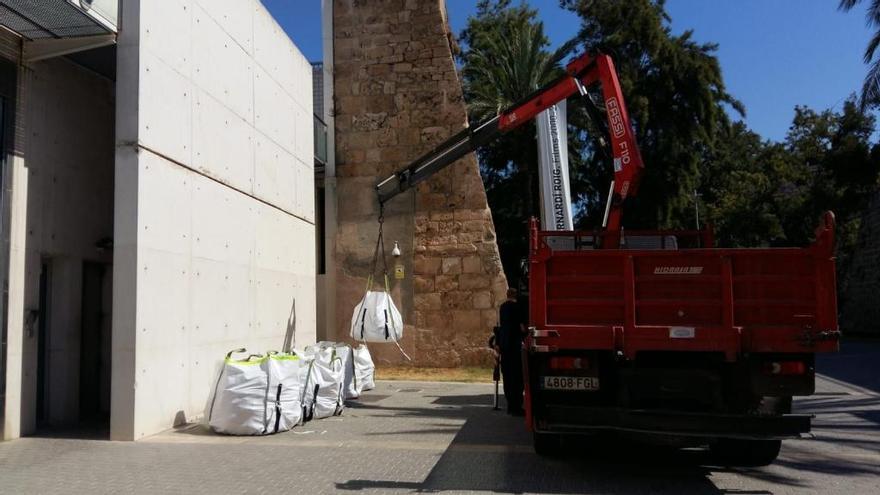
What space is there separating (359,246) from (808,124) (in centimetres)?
3581

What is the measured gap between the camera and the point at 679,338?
237 inches

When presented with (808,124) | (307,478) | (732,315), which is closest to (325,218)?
(307,478)

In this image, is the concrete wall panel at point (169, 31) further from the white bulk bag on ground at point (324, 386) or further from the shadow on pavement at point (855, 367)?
the shadow on pavement at point (855, 367)

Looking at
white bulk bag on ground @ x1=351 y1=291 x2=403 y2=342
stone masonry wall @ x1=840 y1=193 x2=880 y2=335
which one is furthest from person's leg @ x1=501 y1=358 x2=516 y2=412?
stone masonry wall @ x1=840 y1=193 x2=880 y2=335

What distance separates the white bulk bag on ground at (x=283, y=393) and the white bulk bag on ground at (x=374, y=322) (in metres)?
4.54

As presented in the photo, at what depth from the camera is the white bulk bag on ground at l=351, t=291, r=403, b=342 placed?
45.1 ft

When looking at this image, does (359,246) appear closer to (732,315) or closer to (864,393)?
(864,393)

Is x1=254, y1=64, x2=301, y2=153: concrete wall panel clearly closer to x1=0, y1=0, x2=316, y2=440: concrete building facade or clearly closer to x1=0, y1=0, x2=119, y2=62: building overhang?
x1=0, y1=0, x2=316, y2=440: concrete building facade

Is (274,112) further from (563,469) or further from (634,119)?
(634,119)

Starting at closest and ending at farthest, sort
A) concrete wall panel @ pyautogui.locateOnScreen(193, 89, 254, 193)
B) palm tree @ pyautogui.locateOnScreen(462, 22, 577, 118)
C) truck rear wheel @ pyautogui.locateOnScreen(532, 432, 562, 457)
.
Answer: truck rear wheel @ pyautogui.locateOnScreen(532, 432, 562, 457) → concrete wall panel @ pyautogui.locateOnScreen(193, 89, 254, 193) → palm tree @ pyautogui.locateOnScreen(462, 22, 577, 118)

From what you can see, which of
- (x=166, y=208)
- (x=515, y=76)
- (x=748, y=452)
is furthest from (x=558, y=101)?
(x=515, y=76)

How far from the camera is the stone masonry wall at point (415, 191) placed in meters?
17.1

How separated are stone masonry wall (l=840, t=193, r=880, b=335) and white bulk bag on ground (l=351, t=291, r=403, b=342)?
2537 cm

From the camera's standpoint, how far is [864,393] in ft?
41.8
